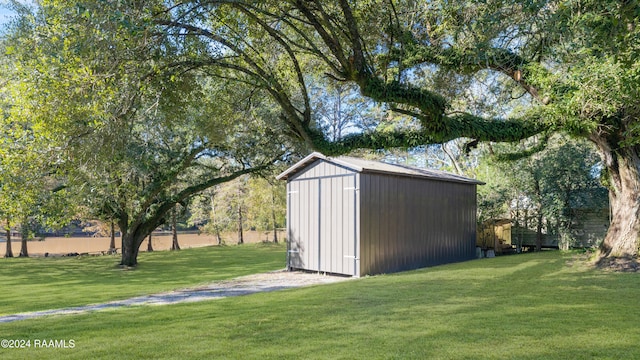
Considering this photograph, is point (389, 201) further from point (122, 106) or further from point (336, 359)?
point (336, 359)

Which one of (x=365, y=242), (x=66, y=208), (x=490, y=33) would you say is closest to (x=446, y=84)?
(x=365, y=242)

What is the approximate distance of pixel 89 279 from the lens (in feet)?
46.1

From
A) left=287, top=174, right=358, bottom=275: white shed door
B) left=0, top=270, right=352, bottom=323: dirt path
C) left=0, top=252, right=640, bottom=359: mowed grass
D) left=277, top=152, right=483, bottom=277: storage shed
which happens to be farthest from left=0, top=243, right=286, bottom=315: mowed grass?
left=0, top=252, right=640, bottom=359: mowed grass

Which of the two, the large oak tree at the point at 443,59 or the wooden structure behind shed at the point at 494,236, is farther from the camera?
the wooden structure behind shed at the point at 494,236

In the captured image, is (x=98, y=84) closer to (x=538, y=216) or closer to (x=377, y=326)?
(x=377, y=326)

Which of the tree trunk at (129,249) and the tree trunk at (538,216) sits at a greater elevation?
the tree trunk at (538,216)

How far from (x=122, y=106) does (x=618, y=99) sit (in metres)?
7.49

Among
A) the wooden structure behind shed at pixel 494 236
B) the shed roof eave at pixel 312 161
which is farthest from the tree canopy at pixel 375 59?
the wooden structure behind shed at pixel 494 236

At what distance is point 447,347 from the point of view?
4156 mm

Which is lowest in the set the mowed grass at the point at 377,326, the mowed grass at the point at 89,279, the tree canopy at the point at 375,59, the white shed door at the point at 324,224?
the mowed grass at the point at 89,279

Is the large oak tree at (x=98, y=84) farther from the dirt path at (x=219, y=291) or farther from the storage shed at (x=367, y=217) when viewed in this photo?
the storage shed at (x=367, y=217)

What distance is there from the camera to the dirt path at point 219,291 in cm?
738

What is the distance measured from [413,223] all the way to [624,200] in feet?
16.4

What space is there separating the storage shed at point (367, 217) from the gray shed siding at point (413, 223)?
0.02m
